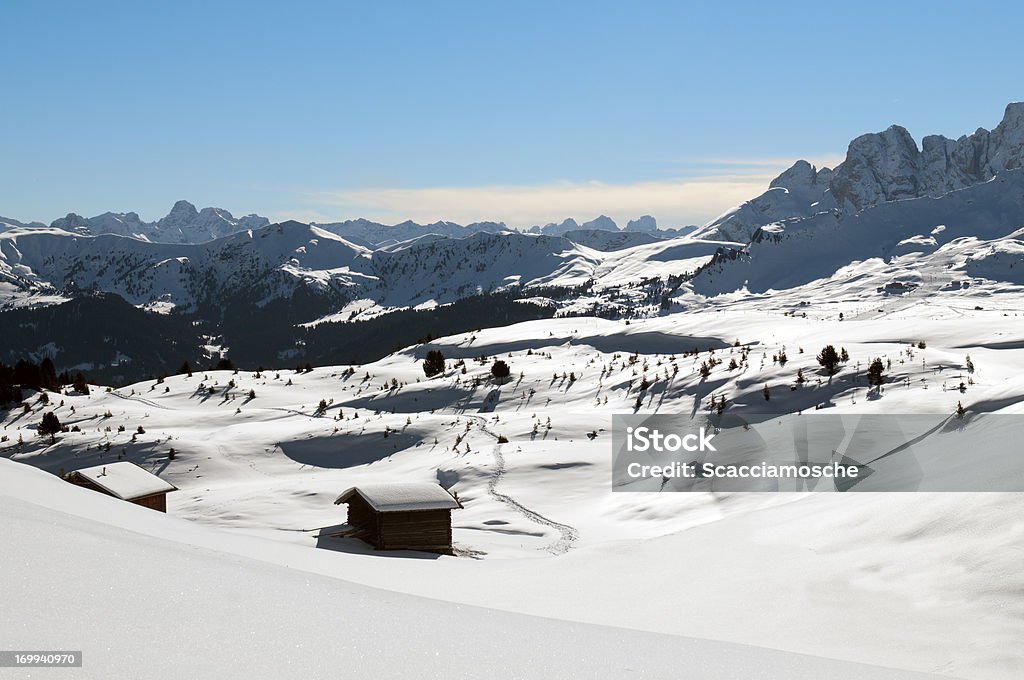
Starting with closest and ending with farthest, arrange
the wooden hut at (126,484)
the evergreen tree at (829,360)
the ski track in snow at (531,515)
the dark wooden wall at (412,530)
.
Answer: the ski track in snow at (531,515) < the dark wooden wall at (412,530) < the wooden hut at (126,484) < the evergreen tree at (829,360)

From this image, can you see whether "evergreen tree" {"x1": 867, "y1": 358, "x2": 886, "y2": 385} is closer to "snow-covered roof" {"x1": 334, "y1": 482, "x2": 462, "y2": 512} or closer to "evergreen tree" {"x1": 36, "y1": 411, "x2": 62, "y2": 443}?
"snow-covered roof" {"x1": 334, "y1": 482, "x2": 462, "y2": 512}

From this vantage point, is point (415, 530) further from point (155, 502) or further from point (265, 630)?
point (265, 630)

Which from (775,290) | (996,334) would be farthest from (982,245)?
(996,334)

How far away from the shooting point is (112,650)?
4109 millimetres

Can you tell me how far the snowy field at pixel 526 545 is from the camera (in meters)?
4.96

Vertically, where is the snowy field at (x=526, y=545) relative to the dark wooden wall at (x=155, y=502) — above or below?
above

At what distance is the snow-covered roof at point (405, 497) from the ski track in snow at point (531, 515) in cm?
300

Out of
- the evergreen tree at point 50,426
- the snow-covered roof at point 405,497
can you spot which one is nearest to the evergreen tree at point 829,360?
the snow-covered roof at point 405,497

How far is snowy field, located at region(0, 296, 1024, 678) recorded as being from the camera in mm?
4957

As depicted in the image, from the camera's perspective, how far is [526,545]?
20.9 meters

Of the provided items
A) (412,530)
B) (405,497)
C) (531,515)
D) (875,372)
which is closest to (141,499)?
(405,497)

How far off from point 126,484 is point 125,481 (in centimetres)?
35

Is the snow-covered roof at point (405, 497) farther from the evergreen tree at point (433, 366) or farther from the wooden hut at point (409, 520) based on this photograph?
the evergreen tree at point (433, 366)

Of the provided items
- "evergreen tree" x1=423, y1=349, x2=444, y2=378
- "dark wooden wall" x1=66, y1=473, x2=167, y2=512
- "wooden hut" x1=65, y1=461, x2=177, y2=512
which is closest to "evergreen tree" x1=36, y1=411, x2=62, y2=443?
"wooden hut" x1=65, y1=461, x2=177, y2=512
